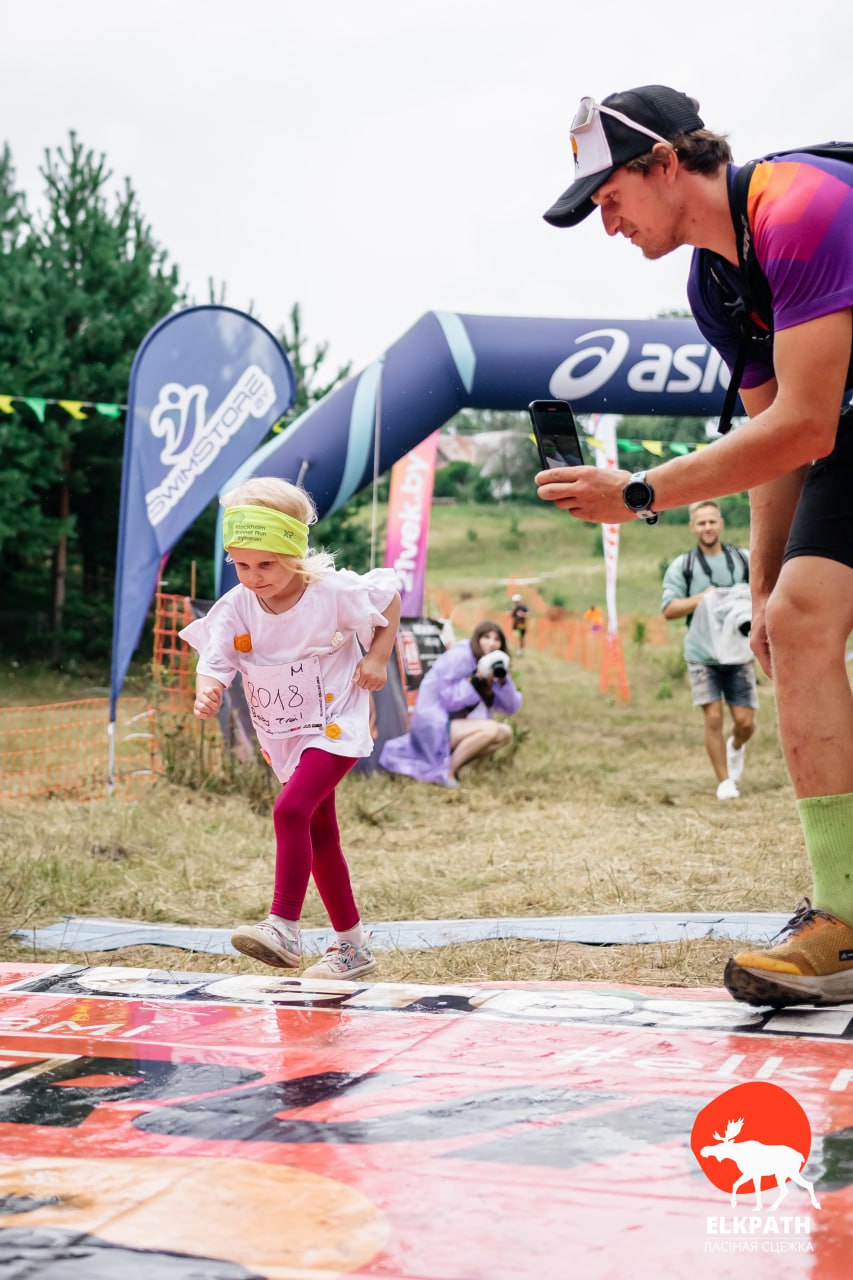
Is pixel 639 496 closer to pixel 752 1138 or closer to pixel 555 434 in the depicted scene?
pixel 555 434

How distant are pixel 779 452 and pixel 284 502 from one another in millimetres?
1297

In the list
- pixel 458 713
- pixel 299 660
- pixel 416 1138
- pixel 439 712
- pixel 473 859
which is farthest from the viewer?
pixel 458 713

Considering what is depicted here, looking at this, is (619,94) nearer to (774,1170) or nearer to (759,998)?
(759,998)

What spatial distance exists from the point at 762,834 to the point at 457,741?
2.74 m

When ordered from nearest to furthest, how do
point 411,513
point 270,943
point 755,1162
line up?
1. point 755,1162
2. point 270,943
3. point 411,513

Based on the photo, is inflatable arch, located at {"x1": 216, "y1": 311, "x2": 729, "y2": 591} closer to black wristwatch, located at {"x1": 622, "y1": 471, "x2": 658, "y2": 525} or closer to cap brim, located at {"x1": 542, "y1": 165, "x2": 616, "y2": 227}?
cap brim, located at {"x1": 542, "y1": 165, "x2": 616, "y2": 227}

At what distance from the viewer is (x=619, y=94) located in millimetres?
2309

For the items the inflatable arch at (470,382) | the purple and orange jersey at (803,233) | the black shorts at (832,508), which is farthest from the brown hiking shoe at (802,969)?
the inflatable arch at (470,382)

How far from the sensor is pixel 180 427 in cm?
748

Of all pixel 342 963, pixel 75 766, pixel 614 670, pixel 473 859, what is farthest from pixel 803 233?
pixel 614 670

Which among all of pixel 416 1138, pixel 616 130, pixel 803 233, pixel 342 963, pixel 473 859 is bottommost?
pixel 473 859

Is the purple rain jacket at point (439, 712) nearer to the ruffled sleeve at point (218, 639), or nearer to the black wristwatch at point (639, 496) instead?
the ruffled sleeve at point (218, 639)

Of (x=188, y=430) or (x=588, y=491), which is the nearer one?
(x=588, y=491)

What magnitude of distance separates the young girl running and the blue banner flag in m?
4.15
